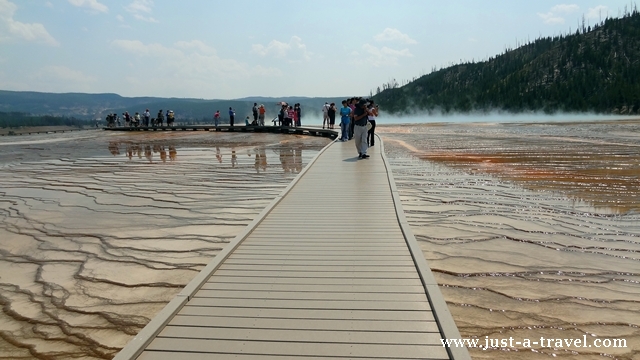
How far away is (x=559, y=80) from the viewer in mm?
77750

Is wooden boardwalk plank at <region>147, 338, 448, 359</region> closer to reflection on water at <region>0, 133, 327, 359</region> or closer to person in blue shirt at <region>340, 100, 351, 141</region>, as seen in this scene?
reflection on water at <region>0, 133, 327, 359</region>

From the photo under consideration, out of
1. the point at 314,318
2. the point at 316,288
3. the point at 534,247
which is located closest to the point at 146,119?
the point at 534,247

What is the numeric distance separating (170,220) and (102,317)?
3.38 meters

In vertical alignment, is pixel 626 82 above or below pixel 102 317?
above

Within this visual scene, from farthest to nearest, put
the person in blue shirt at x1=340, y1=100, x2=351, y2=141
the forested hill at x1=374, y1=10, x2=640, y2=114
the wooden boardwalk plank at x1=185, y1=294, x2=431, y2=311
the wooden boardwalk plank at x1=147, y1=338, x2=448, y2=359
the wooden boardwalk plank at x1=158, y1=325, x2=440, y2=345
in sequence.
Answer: the forested hill at x1=374, y1=10, x2=640, y2=114
the person in blue shirt at x1=340, y1=100, x2=351, y2=141
the wooden boardwalk plank at x1=185, y1=294, x2=431, y2=311
the wooden boardwalk plank at x1=158, y1=325, x2=440, y2=345
the wooden boardwalk plank at x1=147, y1=338, x2=448, y2=359

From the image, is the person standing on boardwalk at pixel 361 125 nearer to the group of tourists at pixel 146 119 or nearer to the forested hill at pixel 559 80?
the group of tourists at pixel 146 119

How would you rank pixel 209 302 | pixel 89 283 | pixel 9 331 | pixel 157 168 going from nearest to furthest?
pixel 209 302, pixel 9 331, pixel 89 283, pixel 157 168

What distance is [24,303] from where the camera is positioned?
478cm

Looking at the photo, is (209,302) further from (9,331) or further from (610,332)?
(610,332)

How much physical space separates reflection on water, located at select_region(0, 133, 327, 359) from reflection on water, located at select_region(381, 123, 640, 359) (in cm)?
282

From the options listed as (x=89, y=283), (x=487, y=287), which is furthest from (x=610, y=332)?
(x=89, y=283)

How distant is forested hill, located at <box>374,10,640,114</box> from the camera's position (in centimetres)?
6512

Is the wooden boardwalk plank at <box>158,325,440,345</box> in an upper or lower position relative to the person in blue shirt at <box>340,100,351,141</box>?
lower

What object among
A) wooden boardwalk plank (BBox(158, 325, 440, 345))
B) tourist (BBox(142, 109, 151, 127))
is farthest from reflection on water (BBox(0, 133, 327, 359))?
tourist (BBox(142, 109, 151, 127))
